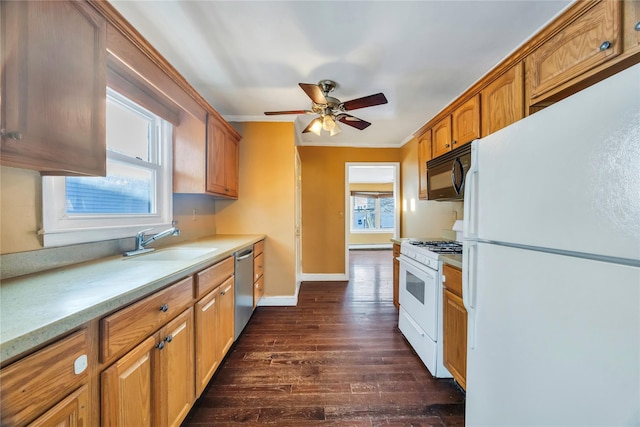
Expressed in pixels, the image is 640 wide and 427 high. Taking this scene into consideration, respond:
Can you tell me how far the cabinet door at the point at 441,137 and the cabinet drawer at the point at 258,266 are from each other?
7.65 feet

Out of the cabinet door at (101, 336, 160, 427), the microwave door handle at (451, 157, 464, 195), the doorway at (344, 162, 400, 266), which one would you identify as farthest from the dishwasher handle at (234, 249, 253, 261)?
the doorway at (344, 162, 400, 266)

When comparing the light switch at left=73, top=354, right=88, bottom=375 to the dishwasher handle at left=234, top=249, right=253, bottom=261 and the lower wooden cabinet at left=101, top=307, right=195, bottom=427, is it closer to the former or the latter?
the lower wooden cabinet at left=101, top=307, right=195, bottom=427

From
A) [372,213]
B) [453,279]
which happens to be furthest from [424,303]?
[372,213]

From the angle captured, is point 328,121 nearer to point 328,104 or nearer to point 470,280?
point 328,104

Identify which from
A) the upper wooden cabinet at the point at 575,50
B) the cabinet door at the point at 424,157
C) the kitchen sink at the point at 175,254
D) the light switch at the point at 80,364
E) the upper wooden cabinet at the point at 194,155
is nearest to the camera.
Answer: the light switch at the point at 80,364

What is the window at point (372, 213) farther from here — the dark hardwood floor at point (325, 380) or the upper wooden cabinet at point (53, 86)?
A: the upper wooden cabinet at point (53, 86)

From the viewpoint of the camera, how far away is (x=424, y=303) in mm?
1895

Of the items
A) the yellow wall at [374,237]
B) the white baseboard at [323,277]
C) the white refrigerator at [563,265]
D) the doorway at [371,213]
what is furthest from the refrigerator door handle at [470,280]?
the yellow wall at [374,237]

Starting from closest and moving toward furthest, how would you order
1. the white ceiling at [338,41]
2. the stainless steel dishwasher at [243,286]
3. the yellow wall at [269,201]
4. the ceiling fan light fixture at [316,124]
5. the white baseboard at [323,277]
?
1. the white ceiling at [338,41]
2. the stainless steel dishwasher at [243,286]
3. the ceiling fan light fixture at [316,124]
4. the yellow wall at [269,201]
5. the white baseboard at [323,277]

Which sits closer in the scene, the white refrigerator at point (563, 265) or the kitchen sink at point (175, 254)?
the white refrigerator at point (563, 265)

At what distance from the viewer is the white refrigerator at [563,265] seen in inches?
24.5

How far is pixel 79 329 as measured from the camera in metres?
0.71

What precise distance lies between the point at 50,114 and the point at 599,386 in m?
2.01

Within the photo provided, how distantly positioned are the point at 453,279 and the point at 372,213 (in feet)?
22.4
